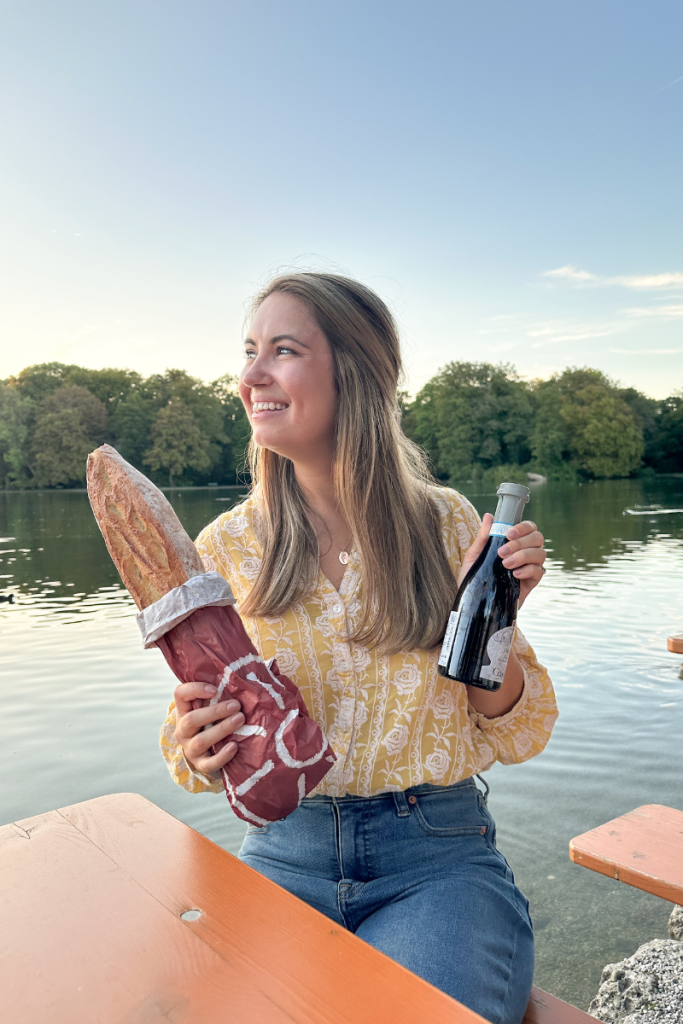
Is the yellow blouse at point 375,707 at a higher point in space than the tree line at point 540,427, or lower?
lower

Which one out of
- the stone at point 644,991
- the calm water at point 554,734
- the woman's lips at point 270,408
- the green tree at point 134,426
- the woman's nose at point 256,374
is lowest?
the calm water at point 554,734

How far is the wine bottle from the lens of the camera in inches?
72.6

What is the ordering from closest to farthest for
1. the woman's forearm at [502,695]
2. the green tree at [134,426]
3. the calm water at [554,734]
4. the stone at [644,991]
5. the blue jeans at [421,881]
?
the blue jeans at [421,881], the woman's forearm at [502,695], the stone at [644,991], the calm water at [554,734], the green tree at [134,426]

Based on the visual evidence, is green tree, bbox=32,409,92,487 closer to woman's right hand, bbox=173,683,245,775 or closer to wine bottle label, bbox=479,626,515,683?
wine bottle label, bbox=479,626,515,683

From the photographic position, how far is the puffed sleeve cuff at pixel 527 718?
221cm

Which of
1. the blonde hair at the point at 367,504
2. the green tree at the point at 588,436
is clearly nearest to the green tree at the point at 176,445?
the green tree at the point at 588,436

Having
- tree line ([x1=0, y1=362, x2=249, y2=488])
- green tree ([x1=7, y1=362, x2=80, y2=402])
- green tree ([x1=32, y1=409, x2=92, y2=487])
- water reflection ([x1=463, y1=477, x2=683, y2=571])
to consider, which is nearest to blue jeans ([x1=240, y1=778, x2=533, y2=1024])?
water reflection ([x1=463, y1=477, x2=683, y2=571])

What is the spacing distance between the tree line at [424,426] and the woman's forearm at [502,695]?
2612 inches

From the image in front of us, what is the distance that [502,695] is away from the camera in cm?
219

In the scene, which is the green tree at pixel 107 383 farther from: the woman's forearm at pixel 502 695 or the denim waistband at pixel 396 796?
the denim waistband at pixel 396 796

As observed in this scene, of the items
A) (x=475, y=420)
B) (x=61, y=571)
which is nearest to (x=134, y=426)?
(x=475, y=420)

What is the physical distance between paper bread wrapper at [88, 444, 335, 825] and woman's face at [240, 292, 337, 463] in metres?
0.70

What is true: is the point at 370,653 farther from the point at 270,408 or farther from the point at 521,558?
the point at 270,408

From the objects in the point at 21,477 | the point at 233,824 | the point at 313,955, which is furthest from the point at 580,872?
the point at 21,477
